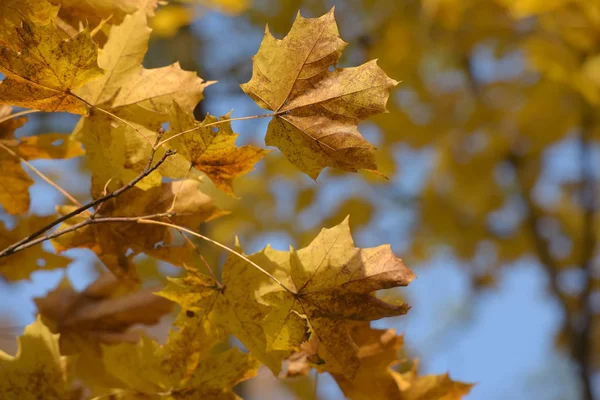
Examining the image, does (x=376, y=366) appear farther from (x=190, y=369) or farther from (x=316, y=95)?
(x=316, y=95)

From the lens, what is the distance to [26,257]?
71cm

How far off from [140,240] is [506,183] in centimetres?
238

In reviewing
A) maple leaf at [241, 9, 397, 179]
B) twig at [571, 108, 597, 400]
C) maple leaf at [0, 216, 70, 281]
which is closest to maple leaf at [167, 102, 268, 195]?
maple leaf at [241, 9, 397, 179]

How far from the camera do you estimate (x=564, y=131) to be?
89.9 inches

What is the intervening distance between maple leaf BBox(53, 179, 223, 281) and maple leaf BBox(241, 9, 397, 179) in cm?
15

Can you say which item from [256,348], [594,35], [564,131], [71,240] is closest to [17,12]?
[71,240]

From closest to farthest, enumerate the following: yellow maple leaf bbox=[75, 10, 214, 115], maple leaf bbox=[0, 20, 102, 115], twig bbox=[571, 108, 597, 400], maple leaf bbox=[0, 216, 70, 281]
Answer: maple leaf bbox=[0, 20, 102, 115], yellow maple leaf bbox=[75, 10, 214, 115], maple leaf bbox=[0, 216, 70, 281], twig bbox=[571, 108, 597, 400]

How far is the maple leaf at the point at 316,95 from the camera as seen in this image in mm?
502

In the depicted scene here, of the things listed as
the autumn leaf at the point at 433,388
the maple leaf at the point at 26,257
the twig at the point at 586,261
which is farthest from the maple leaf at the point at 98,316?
the twig at the point at 586,261

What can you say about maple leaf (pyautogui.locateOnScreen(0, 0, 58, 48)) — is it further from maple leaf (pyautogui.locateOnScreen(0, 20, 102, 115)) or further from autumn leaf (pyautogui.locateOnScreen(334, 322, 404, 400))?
autumn leaf (pyautogui.locateOnScreen(334, 322, 404, 400))

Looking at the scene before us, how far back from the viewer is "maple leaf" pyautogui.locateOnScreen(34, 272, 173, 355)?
78 centimetres

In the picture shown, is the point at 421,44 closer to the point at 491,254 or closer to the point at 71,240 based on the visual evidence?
the point at 491,254

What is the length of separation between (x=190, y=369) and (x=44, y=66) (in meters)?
0.36

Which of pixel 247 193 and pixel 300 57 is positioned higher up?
pixel 300 57
